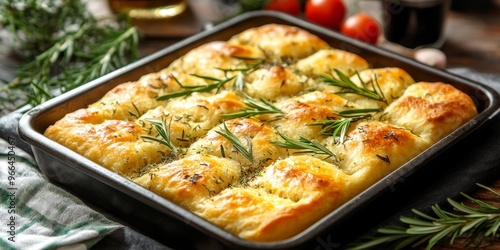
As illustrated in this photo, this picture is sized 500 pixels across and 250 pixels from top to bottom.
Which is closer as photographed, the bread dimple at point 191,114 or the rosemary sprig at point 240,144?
the rosemary sprig at point 240,144

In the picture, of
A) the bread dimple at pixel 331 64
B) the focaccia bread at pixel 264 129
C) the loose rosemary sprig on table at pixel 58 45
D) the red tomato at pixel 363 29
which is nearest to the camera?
the focaccia bread at pixel 264 129

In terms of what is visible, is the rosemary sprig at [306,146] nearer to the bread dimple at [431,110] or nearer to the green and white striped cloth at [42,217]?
the bread dimple at [431,110]

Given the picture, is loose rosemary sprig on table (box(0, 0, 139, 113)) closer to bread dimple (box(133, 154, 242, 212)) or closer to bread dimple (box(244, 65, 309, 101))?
bread dimple (box(244, 65, 309, 101))

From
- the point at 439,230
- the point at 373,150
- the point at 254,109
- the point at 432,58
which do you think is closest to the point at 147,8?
the point at 432,58

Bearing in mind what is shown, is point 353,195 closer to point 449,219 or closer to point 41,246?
point 449,219

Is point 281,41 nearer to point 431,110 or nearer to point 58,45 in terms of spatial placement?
point 431,110

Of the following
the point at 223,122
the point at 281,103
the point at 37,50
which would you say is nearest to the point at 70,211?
the point at 223,122

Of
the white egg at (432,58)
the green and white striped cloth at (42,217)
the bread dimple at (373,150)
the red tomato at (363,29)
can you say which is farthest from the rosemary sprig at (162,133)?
the red tomato at (363,29)

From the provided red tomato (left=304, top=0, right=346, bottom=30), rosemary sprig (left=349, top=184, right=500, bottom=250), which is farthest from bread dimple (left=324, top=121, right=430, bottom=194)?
red tomato (left=304, top=0, right=346, bottom=30)
